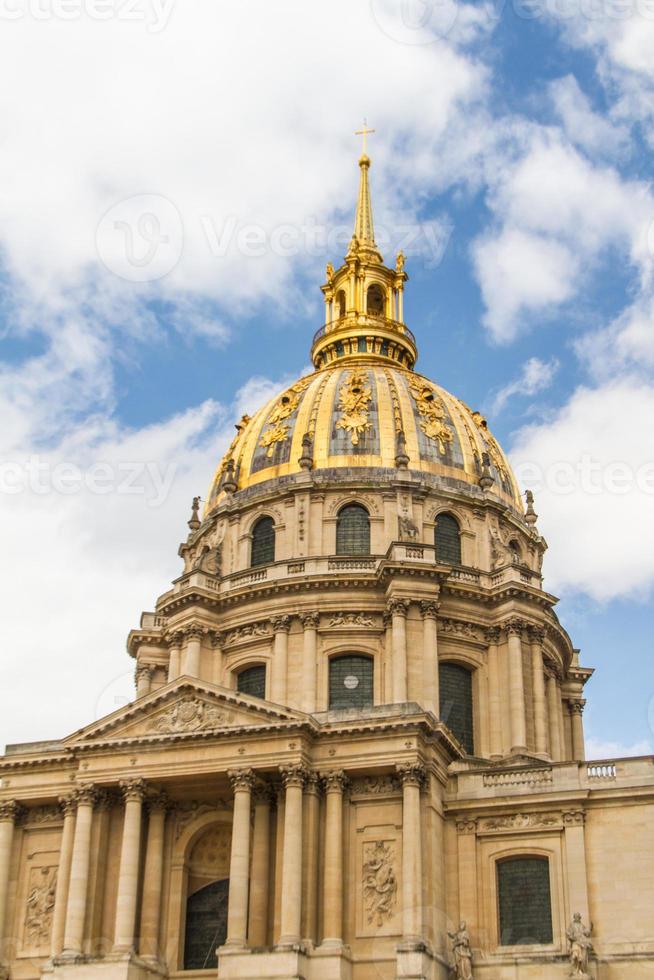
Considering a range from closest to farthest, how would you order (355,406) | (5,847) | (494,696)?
(5,847) → (494,696) → (355,406)

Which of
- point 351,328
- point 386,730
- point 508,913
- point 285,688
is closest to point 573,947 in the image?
point 508,913

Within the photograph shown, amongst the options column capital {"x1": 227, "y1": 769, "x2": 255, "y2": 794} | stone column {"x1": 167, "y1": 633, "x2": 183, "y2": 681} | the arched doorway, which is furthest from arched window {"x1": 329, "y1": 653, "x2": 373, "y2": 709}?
column capital {"x1": 227, "y1": 769, "x2": 255, "y2": 794}

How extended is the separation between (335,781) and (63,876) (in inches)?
411

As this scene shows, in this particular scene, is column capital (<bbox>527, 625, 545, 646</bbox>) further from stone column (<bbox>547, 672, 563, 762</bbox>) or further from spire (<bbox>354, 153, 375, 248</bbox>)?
spire (<bbox>354, 153, 375, 248</bbox>)

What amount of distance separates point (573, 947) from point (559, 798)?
17.4ft

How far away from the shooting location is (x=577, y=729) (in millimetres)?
65375

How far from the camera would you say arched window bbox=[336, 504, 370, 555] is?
6125 centimetres

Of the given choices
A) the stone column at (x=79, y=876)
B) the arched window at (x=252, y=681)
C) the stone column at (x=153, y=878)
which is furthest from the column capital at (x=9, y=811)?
the arched window at (x=252, y=681)

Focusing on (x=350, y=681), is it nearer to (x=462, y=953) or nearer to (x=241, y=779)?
(x=241, y=779)

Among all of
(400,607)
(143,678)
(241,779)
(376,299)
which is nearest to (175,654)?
(143,678)

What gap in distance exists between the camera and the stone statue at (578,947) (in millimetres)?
43000

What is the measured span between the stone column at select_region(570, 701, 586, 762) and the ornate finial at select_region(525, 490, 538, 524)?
921 cm

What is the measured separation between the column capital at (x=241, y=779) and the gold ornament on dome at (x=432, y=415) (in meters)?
23.6

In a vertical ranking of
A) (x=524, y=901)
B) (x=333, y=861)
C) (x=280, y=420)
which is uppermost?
(x=280, y=420)
